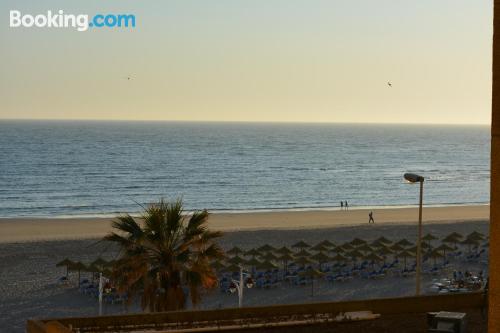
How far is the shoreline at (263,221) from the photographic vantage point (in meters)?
53.1

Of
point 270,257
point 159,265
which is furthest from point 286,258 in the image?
point 159,265

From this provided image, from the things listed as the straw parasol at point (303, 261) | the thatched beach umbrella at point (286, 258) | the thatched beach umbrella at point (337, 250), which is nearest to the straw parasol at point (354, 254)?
the thatched beach umbrella at point (337, 250)

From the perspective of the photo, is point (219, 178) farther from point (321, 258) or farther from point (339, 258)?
Result: point (321, 258)

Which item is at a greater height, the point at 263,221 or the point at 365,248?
the point at 365,248

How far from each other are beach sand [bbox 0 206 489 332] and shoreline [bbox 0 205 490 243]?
0.06 meters

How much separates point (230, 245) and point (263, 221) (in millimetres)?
16402

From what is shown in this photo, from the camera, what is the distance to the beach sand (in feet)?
96.6

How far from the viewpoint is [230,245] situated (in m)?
44.7

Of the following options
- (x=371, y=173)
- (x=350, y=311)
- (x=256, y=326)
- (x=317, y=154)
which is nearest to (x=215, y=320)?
(x=256, y=326)

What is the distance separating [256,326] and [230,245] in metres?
29.9

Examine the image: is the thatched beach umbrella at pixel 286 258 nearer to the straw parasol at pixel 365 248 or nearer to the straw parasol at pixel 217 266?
the straw parasol at pixel 217 266

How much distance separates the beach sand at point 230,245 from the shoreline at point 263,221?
60mm

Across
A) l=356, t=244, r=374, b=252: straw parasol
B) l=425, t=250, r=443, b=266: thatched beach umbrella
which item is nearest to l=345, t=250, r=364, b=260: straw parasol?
l=356, t=244, r=374, b=252: straw parasol

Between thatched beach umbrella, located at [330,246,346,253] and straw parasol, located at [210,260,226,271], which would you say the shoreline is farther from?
straw parasol, located at [210,260,226,271]
